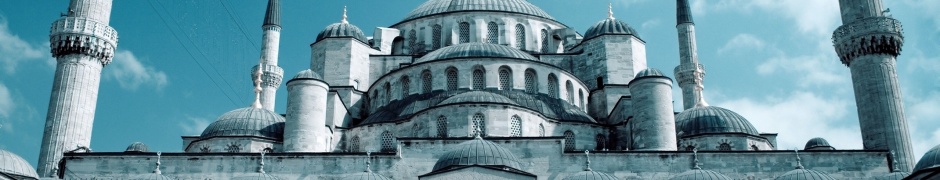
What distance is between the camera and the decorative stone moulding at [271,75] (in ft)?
88.2

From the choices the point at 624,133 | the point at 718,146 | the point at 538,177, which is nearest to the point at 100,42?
the point at 538,177

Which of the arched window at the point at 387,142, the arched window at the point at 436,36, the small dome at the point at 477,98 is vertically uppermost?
the arched window at the point at 436,36

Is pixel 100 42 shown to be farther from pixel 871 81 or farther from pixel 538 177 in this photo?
pixel 871 81

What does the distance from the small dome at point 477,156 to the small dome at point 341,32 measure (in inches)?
373

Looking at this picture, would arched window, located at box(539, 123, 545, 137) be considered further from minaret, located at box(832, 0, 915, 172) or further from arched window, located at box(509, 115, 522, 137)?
minaret, located at box(832, 0, 915, 172)

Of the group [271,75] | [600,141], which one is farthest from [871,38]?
[271,75]

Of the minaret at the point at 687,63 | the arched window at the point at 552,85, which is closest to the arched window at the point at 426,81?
the arched window at the point at 552,85

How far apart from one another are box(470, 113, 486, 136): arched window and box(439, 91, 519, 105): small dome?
1.09 feet

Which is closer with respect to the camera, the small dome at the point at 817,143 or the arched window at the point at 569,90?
the small dome at the point at 817,143

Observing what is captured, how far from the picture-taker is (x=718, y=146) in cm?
2194

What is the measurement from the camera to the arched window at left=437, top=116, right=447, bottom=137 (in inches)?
838

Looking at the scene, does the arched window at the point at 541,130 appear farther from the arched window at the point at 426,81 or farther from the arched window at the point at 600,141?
the arched window at the point at 426,81

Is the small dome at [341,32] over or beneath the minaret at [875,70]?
over

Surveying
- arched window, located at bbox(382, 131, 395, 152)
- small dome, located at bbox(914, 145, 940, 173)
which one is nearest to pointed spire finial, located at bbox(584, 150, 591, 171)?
arched window, located at bbox(382, 131, 395, 152)
